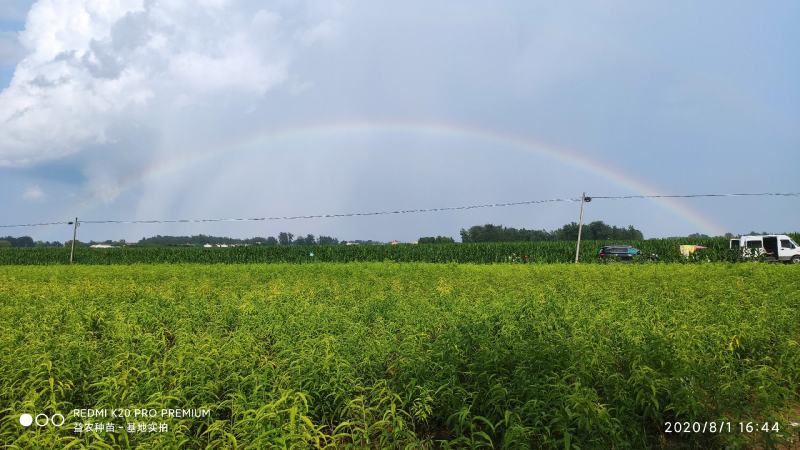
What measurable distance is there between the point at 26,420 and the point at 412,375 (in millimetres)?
3390

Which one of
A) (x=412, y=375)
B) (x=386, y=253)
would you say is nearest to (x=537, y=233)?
(x=386, y=253)

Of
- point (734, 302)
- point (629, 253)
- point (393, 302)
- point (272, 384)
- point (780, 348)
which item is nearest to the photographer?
point (272, 384)

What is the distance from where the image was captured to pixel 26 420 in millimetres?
4160

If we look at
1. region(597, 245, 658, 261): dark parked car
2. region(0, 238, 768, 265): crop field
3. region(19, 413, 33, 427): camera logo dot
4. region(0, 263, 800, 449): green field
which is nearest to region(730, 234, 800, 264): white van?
region(0, 238, 768, 265): crop field

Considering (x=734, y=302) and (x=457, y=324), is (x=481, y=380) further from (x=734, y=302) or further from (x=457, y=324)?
(x=734, y=302)

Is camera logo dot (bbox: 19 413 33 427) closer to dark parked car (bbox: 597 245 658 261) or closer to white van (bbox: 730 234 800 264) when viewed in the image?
white van (bbox: 730 234 800 264)

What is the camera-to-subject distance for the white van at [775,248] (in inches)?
1373

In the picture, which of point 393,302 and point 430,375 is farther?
point 393,302

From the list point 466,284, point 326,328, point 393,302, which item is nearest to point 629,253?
point 466,284

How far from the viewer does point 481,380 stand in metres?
5.05

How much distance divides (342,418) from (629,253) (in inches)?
1669

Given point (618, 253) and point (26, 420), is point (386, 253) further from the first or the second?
point (26, 420)

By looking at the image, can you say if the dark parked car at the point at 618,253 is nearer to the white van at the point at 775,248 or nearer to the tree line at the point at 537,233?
the white van at the point at 775,248

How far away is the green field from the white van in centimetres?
3321
